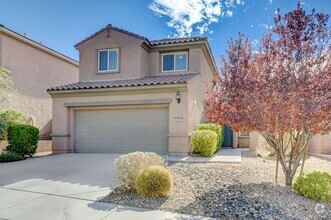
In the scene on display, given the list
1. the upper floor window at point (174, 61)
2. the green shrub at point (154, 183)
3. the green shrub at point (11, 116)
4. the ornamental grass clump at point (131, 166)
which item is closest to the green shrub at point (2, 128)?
the green shrub at point (11, 116)

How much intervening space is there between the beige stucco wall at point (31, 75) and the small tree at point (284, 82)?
15.6 meters

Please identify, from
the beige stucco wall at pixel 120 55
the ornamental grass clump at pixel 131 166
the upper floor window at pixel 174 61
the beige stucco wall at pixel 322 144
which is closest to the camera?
the ornamental grass clump at pixel 131 166

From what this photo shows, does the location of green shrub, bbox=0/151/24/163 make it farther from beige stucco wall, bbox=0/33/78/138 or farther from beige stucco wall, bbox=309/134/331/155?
beige stucco wall, bbox=309/134/331/155

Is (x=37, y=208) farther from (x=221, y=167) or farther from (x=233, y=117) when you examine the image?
(x=221, y=167)

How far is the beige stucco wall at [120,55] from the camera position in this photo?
53.1 ft

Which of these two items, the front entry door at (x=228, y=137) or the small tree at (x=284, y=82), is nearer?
the small tree at (x=284, y=82)

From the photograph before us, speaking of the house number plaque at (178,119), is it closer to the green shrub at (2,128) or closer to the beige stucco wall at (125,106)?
the beige stucco wall at (125,106)

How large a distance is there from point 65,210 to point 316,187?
601 centimetres

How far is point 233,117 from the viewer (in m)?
6.89

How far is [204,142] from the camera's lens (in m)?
12.4

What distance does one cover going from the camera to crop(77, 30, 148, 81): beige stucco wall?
16.2 m

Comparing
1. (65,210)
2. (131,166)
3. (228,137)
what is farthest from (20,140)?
(228,137)

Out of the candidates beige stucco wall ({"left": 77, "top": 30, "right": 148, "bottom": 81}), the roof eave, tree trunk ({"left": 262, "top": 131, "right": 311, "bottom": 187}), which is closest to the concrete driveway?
tree trunk ({"left": 262, "top": 131, "right": 311, "bottom": 187})

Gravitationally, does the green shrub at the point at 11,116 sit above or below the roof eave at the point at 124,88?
below
